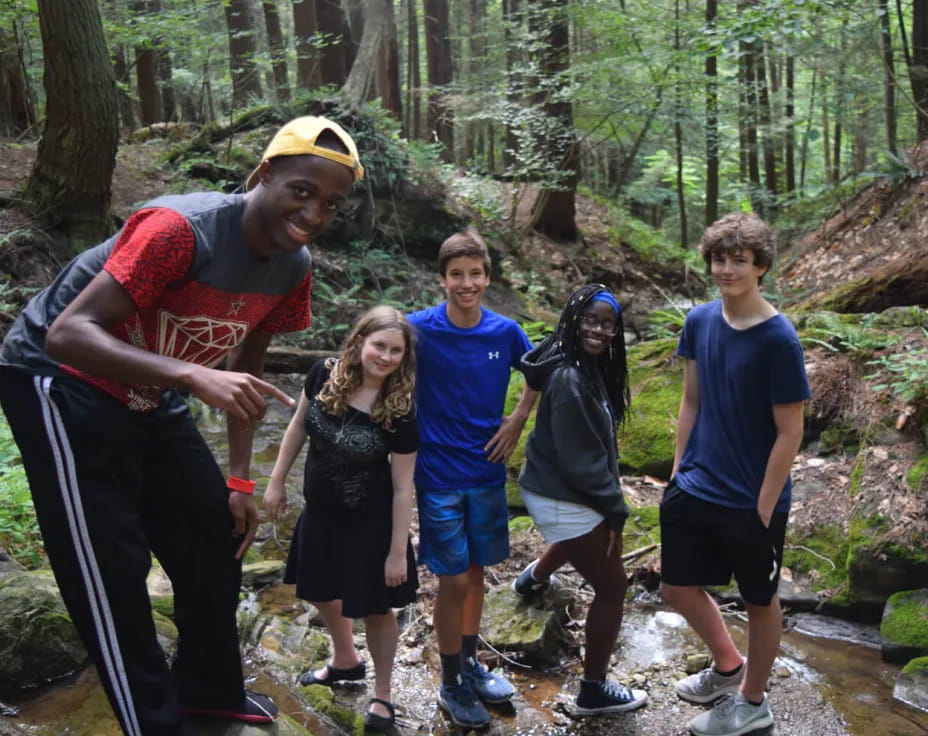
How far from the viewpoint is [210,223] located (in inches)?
90.5

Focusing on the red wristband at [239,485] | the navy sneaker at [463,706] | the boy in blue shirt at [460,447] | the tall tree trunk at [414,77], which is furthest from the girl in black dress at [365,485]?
the tall tree trunk at [414,77]

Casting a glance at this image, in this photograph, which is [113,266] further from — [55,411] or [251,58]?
[251,58]

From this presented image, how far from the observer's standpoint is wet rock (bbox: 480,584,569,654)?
4.34 meters

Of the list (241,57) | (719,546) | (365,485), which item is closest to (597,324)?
(719,546)

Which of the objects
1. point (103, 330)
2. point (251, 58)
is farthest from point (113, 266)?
point (251, 58)

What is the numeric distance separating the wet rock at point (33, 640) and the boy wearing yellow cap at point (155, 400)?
78cm

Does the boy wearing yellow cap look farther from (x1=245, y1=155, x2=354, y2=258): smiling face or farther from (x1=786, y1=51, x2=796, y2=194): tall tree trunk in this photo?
(x1=786, y1=51, x2=796, y2=194): tall tree trunk

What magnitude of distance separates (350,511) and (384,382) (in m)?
0.58

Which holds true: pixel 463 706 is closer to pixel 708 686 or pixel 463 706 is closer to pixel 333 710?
pixel 333 710

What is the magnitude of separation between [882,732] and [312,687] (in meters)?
2.63

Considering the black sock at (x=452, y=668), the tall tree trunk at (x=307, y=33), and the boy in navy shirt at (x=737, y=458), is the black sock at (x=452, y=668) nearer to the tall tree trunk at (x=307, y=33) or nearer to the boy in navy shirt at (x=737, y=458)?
the boy in navy shirt at (x=737, y=458)

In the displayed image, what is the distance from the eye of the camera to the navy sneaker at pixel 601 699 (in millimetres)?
3830

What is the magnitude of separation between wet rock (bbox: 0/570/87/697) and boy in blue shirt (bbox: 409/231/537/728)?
1.52 m

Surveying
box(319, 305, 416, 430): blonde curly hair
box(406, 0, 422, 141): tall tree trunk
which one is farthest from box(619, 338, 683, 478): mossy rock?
box(406, 0, 422, 141): tall tree trunk
